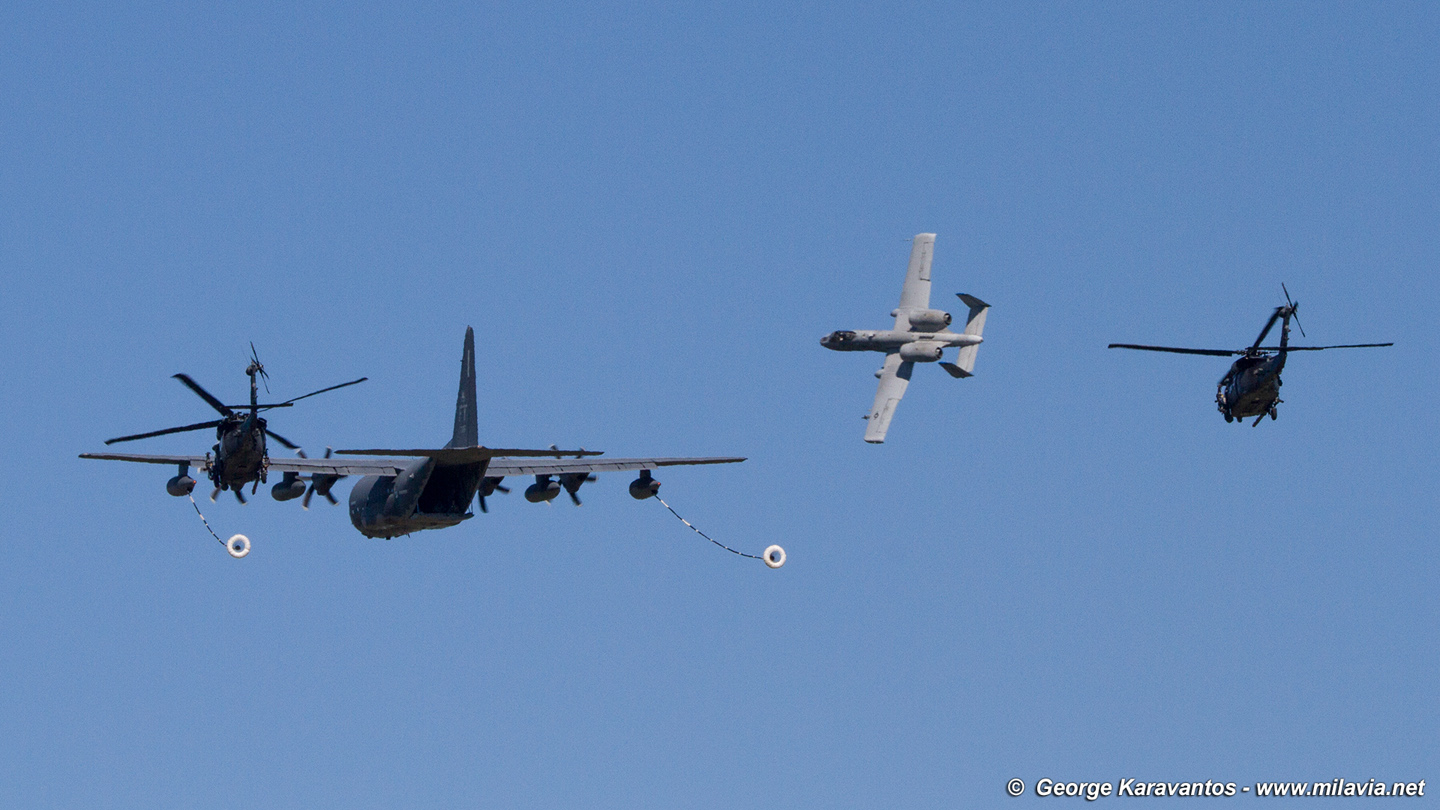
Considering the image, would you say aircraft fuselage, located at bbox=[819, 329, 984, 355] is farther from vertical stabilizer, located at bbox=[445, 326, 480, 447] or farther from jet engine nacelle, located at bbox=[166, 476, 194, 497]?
jet engine nacelle, located at bbox=[166, 476, 194, 497]

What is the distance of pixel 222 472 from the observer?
281ft

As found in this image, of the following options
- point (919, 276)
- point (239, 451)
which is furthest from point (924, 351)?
point (239, 451)

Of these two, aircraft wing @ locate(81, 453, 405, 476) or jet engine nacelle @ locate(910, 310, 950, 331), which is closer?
aircraft wing @ locate(81, 453, 405, 476)

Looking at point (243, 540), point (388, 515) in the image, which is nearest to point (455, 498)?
point (388, 515)

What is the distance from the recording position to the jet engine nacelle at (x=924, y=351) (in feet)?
362

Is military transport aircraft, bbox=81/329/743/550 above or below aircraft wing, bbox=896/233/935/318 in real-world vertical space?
below

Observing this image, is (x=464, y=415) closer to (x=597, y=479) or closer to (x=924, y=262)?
(x=597, y=479)

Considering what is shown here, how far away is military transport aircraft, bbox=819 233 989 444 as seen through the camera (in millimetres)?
110312

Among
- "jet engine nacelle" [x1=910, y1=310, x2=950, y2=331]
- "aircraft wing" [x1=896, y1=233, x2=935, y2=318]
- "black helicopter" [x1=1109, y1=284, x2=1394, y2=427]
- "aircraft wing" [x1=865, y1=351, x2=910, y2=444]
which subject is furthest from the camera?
"aircraft wing" [x1=896, y1=233, x2=935, y2=318]

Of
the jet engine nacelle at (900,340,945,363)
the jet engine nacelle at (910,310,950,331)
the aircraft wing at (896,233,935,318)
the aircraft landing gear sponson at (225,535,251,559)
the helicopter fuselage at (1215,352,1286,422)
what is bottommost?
the aircraft landing gear sponson at (225,535,251,559)

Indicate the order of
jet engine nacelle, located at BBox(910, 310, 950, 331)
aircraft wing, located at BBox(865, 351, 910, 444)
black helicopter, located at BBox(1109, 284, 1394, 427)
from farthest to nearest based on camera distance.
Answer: jet engine nacelle, located at BBox(910, 310, 950, 331)
aircraft wing, located at BBox(865, 351, 910, 444)
black helicopter, located at BBox(1109, 284, 1394, 427)

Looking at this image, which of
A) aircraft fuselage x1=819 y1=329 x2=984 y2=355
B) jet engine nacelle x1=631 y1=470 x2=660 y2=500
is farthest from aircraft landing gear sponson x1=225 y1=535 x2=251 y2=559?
aircraft fuselage x1=819 y1=329 x2=984 y2=355

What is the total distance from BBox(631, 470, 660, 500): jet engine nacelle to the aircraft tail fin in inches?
862

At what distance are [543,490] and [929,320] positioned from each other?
84.9 ft
